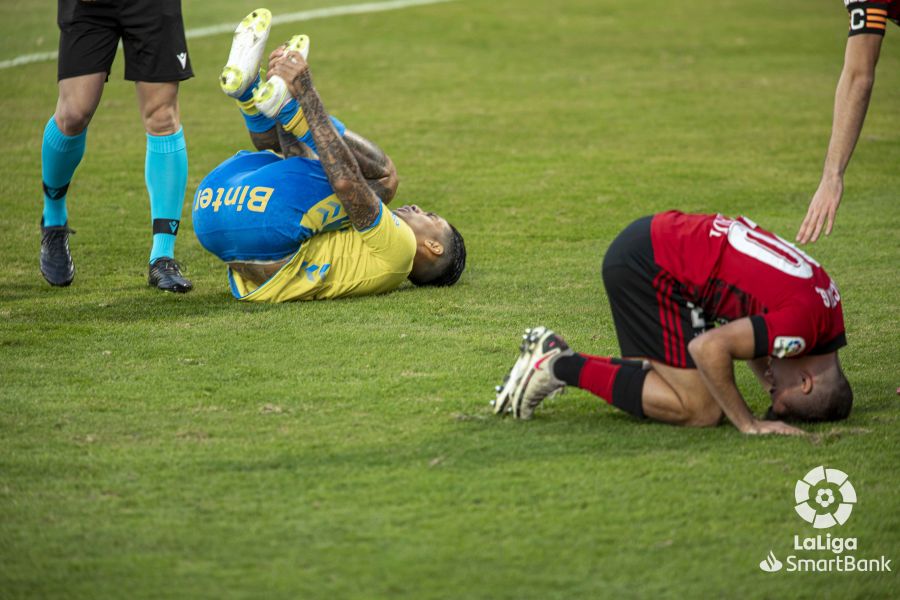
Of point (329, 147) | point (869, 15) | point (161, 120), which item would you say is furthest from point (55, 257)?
point (869, 15)

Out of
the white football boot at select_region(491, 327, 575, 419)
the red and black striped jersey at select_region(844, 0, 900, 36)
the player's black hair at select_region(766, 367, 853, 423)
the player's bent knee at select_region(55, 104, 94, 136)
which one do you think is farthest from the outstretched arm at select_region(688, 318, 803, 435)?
the player's bent knee at select_region(55, 104, 94, 136)

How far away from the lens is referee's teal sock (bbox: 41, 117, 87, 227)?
6184 millimetres

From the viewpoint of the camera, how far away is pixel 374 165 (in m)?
6.22

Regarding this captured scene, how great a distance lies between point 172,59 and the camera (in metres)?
6.09

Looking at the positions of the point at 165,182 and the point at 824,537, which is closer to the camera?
the point at 824,537

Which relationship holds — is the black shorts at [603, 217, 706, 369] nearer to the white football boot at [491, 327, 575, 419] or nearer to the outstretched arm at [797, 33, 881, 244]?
the white football boot at [491, 327, 575, 419]

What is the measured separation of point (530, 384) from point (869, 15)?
1.85 meters

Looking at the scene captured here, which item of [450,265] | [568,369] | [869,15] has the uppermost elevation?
[869,15]

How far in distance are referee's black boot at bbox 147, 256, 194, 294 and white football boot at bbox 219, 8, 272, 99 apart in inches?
37.3

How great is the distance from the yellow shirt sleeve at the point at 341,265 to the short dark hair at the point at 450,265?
0.90 ft

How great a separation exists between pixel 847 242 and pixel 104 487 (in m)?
5.10

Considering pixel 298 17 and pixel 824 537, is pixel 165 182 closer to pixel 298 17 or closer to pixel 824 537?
pixel 824 537

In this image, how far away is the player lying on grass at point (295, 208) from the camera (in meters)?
5.68

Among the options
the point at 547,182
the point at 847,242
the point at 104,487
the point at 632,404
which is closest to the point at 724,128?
the point at 547,182
